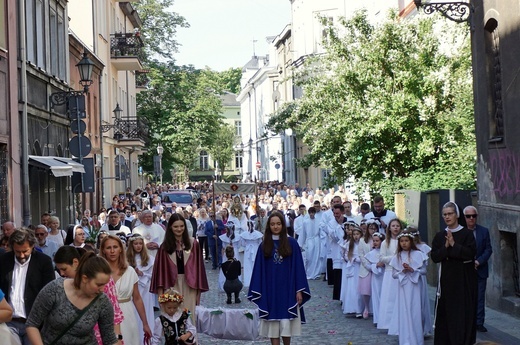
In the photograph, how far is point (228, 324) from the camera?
13.2 metres

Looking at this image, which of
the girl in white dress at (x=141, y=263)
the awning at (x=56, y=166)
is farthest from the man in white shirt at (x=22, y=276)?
the awning at (x=56, y=166)

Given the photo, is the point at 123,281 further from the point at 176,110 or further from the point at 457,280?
the point at 176,110

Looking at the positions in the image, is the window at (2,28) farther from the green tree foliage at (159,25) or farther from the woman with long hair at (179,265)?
the green tree foliage at (159,25)

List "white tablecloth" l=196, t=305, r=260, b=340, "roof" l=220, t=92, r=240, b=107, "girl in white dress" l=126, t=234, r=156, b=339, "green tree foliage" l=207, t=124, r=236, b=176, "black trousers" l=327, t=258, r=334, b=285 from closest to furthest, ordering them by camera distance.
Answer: "white tablecloth" l=196, t=305, r=260, b=340 < "girl in white dress" l=126, t=234, r=156, b=339 < "black trousers" l=327, t=258, r=334, b=285 < "green tree foliage" l=207, t=124, r=236, b=176 < "roof" l=220, t=92, r=240, b=107

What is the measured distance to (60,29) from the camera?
94.0 ft

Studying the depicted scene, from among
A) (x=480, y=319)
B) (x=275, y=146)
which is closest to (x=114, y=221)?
(x=480, y=319)

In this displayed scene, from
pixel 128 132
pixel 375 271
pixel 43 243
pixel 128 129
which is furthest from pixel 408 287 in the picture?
pixel 128 129

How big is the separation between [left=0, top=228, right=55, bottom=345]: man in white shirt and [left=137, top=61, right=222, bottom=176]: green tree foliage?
50.2 metres

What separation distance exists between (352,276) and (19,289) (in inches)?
357

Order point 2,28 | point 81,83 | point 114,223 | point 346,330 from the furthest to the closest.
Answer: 1. point 81,83
2. point 2,28
3. point 114,223
4. point 346,330

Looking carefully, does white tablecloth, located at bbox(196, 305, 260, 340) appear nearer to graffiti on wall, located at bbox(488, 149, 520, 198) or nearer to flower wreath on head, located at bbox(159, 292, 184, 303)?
flower wreath on head, located at bbox(159, 292, 184, 303)

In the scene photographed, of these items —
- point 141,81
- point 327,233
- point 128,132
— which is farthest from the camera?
point 141,81

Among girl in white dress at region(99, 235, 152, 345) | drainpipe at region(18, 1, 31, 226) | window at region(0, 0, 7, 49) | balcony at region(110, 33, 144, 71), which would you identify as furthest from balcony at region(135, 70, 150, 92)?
girl in white dress at region(99, 235, 152, 345)

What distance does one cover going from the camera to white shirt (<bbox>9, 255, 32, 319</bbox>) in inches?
387
